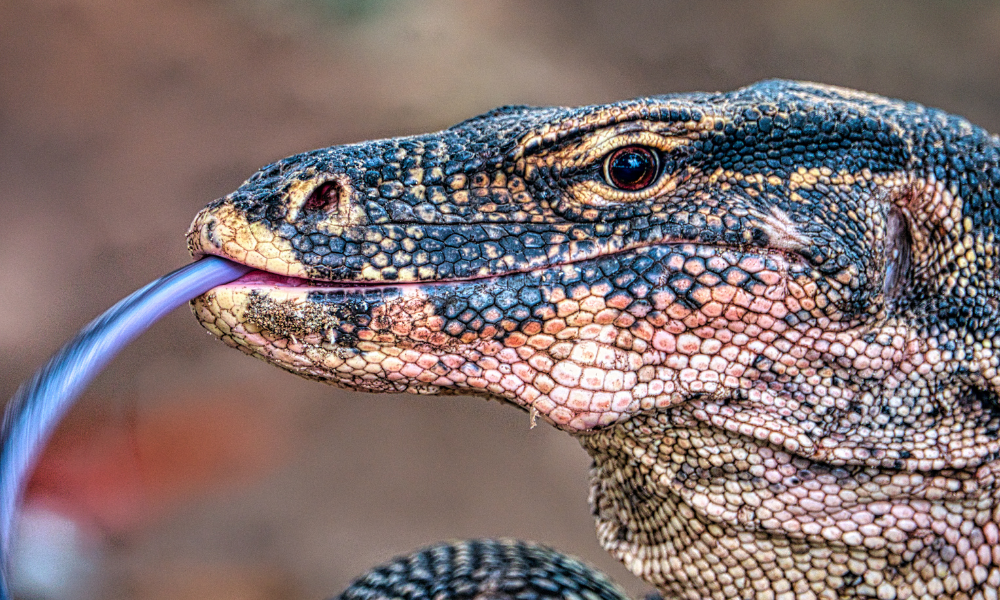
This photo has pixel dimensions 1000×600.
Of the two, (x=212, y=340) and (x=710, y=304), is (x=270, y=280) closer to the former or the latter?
(x=710, y=304)

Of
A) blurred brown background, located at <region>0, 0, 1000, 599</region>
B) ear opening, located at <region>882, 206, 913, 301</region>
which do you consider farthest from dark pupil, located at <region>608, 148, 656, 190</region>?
blurred brown background, located at <region>0, 0, 1000, 599</region>

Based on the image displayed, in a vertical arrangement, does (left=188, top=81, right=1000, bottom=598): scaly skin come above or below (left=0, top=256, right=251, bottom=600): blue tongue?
above

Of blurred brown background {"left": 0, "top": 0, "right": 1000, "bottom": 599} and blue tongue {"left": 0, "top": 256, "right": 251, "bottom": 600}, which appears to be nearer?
blue tongue {"left": 0, "top": 256, "right": 251, "bottom": 600}

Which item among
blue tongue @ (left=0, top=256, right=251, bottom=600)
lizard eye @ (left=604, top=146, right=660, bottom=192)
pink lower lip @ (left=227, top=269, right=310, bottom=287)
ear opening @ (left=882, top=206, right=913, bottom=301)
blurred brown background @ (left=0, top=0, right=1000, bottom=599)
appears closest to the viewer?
blue tongue @ (left=0, top=256, right=251, bottom=600)

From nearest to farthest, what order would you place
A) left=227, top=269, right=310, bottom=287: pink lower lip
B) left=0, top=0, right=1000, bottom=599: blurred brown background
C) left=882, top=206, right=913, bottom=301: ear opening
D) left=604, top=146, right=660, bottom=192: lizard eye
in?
1. left=227, top=269, right=310, bottom=287: pink lower lip
2. left=604, top=146, right=660, bottom=192: lizard eye
3. left=882, top=206, right=913, bottom=301: ear opening
4. left=0, top=0, right=1000, bottom=599: blurred brown background

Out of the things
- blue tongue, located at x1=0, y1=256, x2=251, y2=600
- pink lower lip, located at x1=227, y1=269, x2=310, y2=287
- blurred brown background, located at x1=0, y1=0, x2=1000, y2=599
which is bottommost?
blue tongue, located at x1=0, y1=256, x2=251, y2=600

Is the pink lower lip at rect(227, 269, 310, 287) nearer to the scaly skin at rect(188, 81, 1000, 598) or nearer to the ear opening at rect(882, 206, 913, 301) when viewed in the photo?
the scaly skin at rect(188, 81, 1000, 598)

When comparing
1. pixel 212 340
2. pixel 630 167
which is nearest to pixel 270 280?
pixel 630 167
